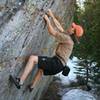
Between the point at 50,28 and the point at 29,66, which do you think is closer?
the point at 29,66

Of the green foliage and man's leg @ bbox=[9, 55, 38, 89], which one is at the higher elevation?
man's leg @ bbox=[9, 55, 38, 89]

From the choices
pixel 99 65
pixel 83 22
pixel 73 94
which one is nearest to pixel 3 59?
pixel 73 94

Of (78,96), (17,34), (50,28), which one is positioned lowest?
(78,96)

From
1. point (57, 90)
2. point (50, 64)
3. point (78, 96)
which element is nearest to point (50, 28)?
point (50, 64)

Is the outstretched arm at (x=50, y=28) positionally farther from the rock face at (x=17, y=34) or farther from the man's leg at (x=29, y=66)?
the man's leg at (x=29, y=66)

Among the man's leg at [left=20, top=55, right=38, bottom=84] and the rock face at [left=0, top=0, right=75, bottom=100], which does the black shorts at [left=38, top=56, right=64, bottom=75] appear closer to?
the man's leg at [left=20, top=55, right=38, bottom=84]

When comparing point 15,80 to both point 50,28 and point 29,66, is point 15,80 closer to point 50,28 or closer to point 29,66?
point 29,66

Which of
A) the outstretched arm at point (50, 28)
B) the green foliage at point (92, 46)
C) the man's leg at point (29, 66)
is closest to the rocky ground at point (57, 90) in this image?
the green foliage at point (92, 46)

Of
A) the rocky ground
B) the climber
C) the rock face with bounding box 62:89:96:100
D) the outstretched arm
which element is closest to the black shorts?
the climber

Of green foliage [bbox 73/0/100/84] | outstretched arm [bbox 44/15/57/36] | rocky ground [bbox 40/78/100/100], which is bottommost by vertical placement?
rocky ground [bbox 40/78/100/100]

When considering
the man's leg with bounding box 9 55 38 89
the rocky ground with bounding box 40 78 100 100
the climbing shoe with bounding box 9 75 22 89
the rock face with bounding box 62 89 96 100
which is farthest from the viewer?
the rocky ground with bounding box 40 78 100 100

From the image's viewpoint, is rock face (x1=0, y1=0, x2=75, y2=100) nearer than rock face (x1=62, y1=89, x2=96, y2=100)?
Yes

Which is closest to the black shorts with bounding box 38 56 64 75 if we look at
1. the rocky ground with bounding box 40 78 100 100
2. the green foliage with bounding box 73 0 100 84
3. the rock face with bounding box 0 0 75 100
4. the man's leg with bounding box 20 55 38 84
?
the man's leg with bounding box 20 55 38 84

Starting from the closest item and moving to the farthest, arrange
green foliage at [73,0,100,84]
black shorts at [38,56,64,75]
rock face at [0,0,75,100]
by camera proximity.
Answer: rock face at [0,0,75,100], black shorts at [38,56,64,75], green foliage at [73,0,100,84]
